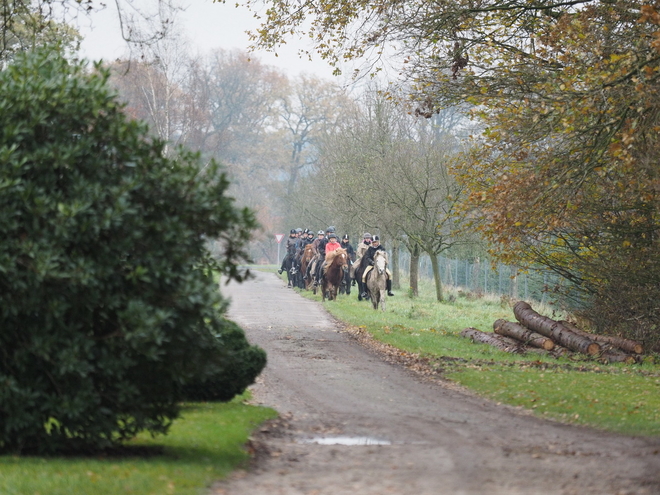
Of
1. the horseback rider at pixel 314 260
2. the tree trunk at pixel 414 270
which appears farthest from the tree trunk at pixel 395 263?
the horseback rider at pixel 314 260

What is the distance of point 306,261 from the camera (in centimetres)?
4097

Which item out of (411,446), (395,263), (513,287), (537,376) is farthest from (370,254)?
(411,446)

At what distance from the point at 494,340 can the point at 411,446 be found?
12408 millimetres

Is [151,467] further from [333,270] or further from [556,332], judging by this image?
[333,270]

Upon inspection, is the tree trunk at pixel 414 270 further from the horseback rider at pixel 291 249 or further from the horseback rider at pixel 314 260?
the horseback rider at pixel 291 249

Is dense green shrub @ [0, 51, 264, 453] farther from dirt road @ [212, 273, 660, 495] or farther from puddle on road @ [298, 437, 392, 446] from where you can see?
puddle on road @ [298, 437, 392, 446]

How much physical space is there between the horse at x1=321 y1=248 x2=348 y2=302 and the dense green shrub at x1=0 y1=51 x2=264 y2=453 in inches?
939

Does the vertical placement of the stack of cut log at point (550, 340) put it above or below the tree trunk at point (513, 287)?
below

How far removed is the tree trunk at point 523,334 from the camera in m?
20.5

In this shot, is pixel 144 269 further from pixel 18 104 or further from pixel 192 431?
pixel 192 431

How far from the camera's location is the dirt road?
7363 mm

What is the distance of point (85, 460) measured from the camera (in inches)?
303

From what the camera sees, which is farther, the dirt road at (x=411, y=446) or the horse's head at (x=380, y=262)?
the horse's head at (x=380, y=262)

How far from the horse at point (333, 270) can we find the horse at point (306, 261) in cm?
573
